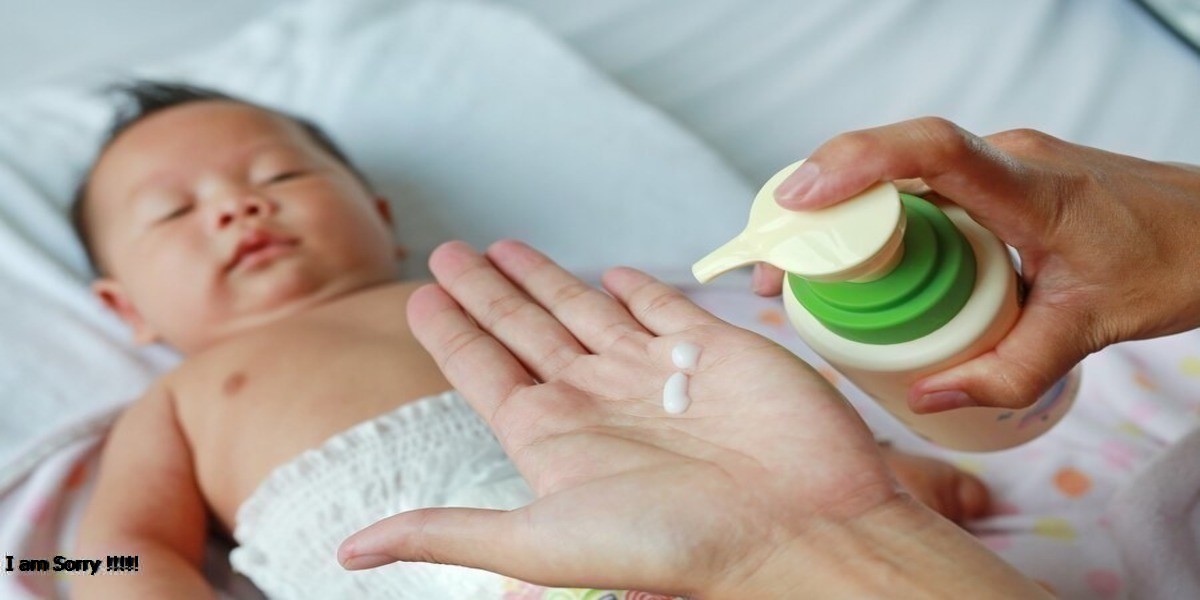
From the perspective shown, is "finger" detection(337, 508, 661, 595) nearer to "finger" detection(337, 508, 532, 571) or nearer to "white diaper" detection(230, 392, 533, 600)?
"finger" detection(337, 508, 532, 571)

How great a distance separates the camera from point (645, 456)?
29.3 inches

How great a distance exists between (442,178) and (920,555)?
112 centimetres

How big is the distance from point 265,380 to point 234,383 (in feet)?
0.15

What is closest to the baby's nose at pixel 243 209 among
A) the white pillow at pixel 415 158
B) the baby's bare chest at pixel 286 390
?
the baby's bare chest at pixel 286 390

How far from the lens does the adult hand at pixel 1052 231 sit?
734 mm

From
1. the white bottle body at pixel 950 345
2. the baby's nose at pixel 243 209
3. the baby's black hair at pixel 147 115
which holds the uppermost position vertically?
the baby's black hair at pixel 147 115

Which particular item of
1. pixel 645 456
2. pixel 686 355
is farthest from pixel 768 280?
pixel 645 456

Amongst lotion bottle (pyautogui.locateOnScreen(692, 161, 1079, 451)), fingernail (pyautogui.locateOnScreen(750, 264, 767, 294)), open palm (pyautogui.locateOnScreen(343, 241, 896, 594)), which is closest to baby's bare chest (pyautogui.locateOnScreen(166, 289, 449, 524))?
open palm (pyautogui.locateOnScreen(343, 241, 896, 594))

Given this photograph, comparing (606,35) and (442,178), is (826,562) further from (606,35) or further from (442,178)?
(606,35)

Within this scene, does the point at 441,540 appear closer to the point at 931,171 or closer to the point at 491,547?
the point at 491,547

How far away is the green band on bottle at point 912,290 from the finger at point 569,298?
6.7 inches

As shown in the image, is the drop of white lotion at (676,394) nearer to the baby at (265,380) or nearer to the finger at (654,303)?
the finger at (654,303)

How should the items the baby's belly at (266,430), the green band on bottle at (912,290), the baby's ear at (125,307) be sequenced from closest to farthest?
the green band on bottle at (912,290) → the baby's belly at (266,430) → the baby's ear at (125,307)

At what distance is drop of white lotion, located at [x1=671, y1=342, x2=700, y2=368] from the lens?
815 mm
